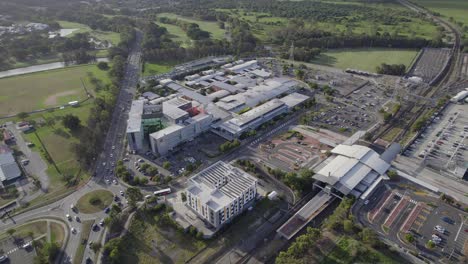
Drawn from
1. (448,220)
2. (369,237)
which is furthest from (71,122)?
(448,220)

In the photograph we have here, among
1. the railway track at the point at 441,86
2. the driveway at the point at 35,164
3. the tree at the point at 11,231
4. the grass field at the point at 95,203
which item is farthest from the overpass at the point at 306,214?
the driveway at the point at 35,164

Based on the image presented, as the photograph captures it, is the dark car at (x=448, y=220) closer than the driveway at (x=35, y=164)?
Yes

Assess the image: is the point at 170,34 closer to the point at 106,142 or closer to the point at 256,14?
the point at 256,14

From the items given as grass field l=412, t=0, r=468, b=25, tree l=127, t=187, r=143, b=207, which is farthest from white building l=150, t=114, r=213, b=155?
grass field l=412, t=0, r=468, b=25

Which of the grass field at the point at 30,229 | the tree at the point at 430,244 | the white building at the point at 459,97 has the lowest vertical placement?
the grass field at the point at 30,229

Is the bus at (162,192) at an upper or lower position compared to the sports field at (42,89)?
upper

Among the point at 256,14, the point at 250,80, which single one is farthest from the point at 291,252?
the point at 256,14

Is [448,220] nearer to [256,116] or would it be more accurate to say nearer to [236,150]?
[236,150]

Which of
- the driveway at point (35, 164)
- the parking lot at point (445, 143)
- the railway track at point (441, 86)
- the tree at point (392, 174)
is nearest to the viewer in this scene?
the tree at point (392, 174)

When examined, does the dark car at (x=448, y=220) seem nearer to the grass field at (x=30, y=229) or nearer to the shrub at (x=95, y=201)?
the shrub at (x=95, y=201)
